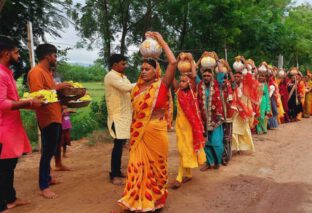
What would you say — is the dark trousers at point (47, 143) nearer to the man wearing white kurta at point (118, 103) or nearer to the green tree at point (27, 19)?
the man wearing white kurta at point (118, 103)

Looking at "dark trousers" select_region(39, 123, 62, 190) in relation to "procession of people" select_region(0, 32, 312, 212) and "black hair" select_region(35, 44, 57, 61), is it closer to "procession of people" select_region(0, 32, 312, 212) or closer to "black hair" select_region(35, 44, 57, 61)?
"procession of people" select_region(0, 32, 312, 212)

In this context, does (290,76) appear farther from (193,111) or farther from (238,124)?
(193,111)

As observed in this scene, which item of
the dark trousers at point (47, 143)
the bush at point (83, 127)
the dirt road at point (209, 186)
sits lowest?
the dirt road at point (209, 186)

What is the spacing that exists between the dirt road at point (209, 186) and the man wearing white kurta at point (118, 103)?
729 mm

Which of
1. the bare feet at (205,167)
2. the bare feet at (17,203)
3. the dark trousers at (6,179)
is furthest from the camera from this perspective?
the bare feet at (205,167)

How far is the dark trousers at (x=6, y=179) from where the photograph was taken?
14.3ft

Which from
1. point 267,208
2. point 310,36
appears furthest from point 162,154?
point 310,36

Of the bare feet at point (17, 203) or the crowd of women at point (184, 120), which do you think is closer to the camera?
the crowd of women at point (184, 120)

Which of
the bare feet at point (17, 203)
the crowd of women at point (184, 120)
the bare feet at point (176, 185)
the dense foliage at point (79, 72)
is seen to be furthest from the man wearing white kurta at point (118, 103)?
the dense foliage at point (79, 72)

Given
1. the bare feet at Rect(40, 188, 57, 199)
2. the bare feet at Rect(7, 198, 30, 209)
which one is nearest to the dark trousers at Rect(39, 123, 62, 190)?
the bare feet at Rect(40, 188, 57, 199)

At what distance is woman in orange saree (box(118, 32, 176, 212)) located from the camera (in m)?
4.30

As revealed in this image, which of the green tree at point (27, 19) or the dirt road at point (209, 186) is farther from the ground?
the green tree at point (27, 19)

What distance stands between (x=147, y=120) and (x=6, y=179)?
1851mm

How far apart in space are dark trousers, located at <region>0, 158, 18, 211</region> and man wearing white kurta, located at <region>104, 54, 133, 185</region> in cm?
146
